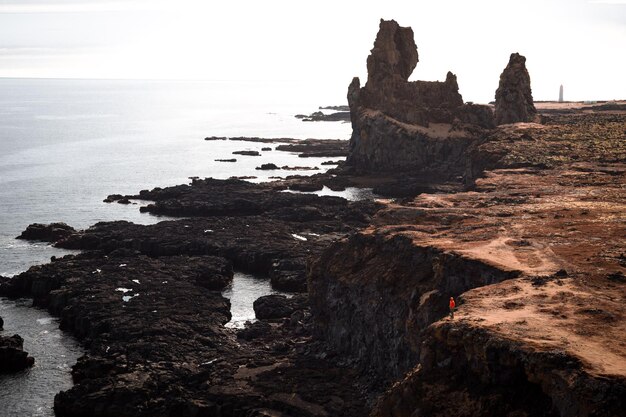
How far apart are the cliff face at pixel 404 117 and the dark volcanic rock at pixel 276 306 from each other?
72594 mm

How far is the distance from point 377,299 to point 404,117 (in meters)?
103

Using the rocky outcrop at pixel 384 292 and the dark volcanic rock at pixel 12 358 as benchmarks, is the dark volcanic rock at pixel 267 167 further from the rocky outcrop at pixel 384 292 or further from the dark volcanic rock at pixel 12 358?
the dark volcanic rock at pixel 12 358

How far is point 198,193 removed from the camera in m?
132

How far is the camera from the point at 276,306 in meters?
73.7

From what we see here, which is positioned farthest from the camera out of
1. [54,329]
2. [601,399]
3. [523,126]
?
[523,126]

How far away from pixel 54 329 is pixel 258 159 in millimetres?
128707

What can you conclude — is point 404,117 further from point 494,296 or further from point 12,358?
point 494,296

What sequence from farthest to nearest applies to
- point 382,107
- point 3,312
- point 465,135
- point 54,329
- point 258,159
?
1. point 258,159
2. point 382,107
3. point 465,135
4. point 3,312
5. point 54,329

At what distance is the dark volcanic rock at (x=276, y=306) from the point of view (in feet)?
237

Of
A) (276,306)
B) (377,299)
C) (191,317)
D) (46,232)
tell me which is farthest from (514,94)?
(377,299)

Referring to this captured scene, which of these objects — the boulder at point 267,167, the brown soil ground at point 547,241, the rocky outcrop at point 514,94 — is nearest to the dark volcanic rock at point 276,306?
the brown soil ground at point 547,241

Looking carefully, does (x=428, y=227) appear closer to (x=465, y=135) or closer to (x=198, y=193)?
(x=198, y=193)

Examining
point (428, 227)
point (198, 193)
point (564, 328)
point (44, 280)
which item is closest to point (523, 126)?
point (198, 193)

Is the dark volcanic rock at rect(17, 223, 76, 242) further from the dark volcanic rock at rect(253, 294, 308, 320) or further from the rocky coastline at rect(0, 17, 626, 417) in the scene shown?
the dark volcanic rock at rect(253, 294, 308, 320)
